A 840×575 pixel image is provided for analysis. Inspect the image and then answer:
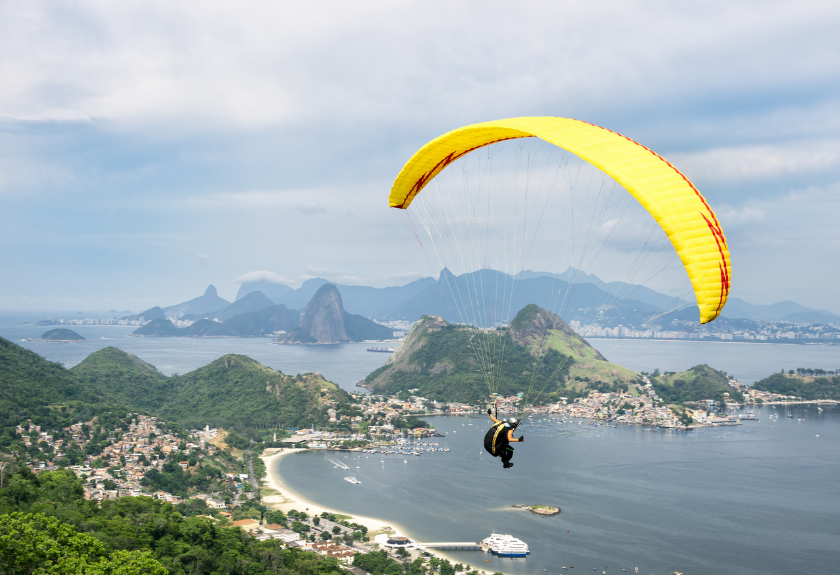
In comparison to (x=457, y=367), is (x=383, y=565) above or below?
below

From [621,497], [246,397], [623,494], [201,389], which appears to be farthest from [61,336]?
[621,497]

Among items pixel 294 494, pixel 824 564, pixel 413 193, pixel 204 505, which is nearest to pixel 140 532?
pixel 204 505

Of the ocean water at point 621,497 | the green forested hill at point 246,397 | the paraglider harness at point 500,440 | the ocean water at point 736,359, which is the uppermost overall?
the paraglider harness at point 500,440

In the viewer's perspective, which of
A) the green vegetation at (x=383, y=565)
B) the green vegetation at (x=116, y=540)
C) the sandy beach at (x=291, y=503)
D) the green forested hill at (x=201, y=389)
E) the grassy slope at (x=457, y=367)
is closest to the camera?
the green vegetation at (x=116, y=540)

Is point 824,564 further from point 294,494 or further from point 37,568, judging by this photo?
point 37,568

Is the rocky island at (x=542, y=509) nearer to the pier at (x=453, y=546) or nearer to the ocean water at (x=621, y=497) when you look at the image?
the ocean water at (x=621, y=497)

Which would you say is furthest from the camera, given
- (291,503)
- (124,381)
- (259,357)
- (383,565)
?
(259,357)

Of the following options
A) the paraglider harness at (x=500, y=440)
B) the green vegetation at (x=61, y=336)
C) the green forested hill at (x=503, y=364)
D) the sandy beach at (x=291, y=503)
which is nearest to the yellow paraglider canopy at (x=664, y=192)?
the paraglider harness at (x=500, y=440)

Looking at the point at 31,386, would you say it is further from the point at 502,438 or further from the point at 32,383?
the point at 502,438
